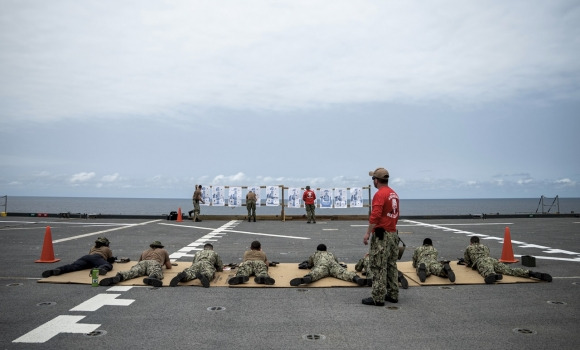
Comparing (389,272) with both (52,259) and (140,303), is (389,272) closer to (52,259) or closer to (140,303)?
(140,303)

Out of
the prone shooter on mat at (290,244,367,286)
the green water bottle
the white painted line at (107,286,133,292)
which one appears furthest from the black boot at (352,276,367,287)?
the green water bottle

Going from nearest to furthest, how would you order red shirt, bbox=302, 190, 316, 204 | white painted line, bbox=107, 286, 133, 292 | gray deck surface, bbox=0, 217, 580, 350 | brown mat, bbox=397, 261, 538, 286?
gray deck surface, bbox=0, 217, 580, 350
white painted line, bbox=107, 286, 133, 292
brown mat, bbox=397, 261, 538, 286
red shirt, bbox=302, 190, 316, 204

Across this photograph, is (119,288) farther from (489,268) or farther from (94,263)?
(489,268)

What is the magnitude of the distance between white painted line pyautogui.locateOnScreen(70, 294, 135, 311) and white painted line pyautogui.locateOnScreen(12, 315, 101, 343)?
50 cm

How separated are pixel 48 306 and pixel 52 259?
5.53 metres

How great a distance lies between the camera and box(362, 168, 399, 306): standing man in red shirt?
738 centimetres

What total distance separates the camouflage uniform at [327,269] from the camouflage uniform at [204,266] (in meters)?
2.30

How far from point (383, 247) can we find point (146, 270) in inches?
216

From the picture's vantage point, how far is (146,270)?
31.0 feet

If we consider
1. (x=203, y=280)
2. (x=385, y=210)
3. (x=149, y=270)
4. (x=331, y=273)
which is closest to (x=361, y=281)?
(x=331, y=273)

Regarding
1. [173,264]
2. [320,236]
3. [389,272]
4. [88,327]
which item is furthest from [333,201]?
[88,327]

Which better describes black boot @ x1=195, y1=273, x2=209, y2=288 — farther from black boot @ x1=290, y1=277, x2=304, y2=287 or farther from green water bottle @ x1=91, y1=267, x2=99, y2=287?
green water bottle @ x1=91, y1=267, x2=99, y2=287

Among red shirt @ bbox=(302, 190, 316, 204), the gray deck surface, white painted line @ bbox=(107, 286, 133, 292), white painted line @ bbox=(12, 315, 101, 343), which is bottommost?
the gray deck surface

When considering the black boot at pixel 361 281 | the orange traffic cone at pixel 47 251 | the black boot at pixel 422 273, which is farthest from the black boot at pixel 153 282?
the black boot at pixel 422 273
